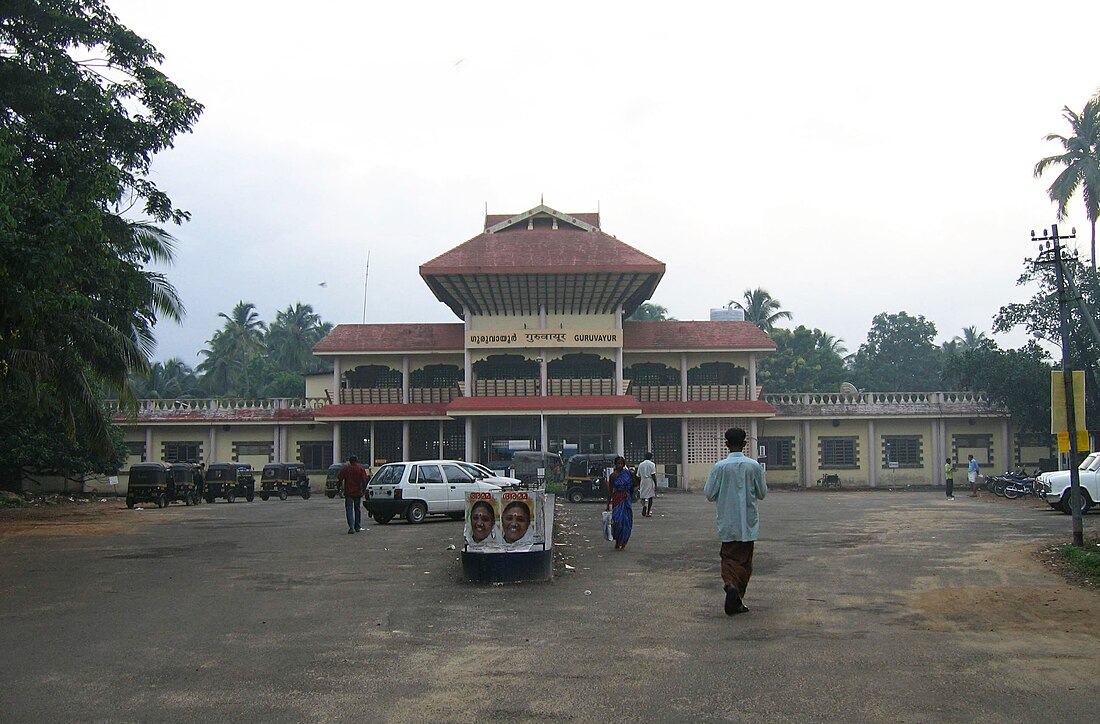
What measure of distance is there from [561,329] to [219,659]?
34.2m

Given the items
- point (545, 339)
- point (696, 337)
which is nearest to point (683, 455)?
point (696, 337)

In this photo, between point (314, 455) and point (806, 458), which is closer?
point (806, 458)

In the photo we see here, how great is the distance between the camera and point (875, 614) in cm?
943

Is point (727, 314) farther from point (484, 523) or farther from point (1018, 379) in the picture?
point (484, 523)

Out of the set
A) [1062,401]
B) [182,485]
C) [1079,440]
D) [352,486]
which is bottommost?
[182,485]

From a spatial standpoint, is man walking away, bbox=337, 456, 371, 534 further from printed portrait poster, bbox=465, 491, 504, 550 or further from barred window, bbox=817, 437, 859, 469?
barred window, bbox=817, 437, 859, 469

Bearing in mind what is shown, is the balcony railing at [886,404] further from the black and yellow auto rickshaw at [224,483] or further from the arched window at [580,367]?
the black and yellow auto rickshaw at [224,483]

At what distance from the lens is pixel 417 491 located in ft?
72.3

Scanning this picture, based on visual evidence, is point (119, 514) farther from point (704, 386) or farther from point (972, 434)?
point (972, 434)

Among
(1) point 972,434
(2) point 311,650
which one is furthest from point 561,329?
(2) point 311,650

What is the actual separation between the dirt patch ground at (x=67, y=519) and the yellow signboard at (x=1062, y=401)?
58.6ft

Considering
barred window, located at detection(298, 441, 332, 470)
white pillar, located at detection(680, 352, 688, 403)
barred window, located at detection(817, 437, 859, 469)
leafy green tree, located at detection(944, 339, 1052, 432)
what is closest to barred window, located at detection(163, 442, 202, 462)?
barred window, located at detection(298, 441, 332, 470)

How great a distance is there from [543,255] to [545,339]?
12.5 feet

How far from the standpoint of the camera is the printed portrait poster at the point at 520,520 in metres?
12.0
